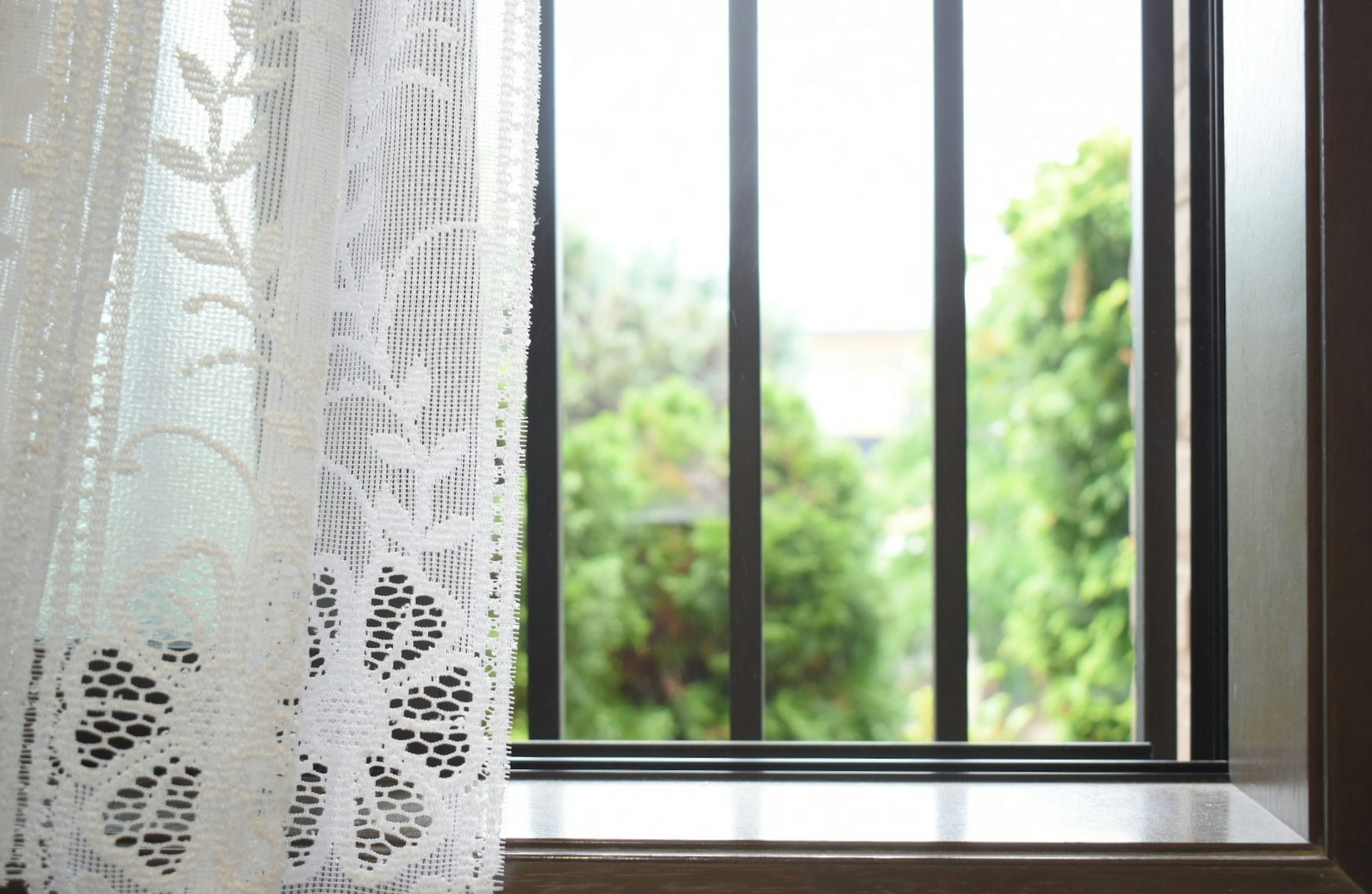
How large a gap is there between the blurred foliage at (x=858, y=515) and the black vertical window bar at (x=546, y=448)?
215cm

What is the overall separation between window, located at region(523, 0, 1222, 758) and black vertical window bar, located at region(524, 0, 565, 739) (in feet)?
4.45

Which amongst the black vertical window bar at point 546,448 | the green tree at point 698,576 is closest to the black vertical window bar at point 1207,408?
the black vertical window bar at point 546,448

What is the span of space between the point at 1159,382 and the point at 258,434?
2.53 feet

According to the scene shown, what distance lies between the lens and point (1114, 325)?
9.09 feet

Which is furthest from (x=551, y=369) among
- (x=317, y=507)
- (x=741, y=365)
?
(x=317, y=507)

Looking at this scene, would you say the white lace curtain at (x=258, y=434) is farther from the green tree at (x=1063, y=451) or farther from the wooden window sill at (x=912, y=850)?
the green tree at (x=1063, y=451)

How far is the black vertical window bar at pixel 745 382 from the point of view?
883 millimetres

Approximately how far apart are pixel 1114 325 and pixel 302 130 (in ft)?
8.60

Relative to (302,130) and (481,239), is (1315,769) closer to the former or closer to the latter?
(481,239)

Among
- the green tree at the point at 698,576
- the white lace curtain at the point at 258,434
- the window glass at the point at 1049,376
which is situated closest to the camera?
the white lace curtain at the point at 258,434

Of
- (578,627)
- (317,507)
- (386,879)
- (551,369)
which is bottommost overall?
(578,627)

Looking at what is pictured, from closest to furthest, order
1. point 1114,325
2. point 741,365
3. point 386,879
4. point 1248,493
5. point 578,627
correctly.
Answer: point 386,879 < point 1248,493 < point 741,365 < point 1114,325 < point 578,627

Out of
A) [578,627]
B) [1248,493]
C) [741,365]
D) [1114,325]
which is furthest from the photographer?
[578,627]

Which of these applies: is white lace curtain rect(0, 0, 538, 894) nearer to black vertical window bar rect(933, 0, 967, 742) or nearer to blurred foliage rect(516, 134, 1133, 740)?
black vertical window bar rect(933, 0, 967, 742)
